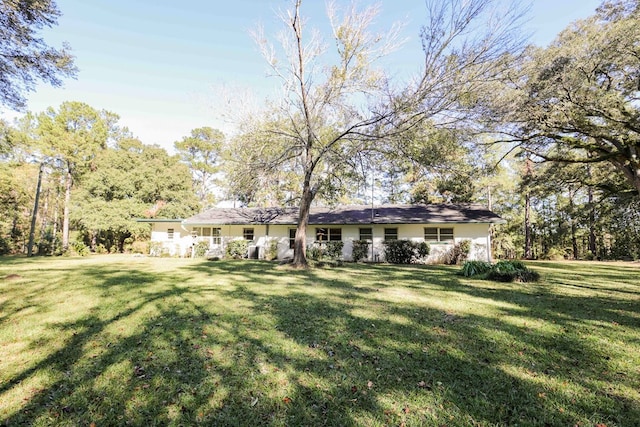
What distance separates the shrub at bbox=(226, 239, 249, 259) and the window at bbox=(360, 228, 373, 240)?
7.68m

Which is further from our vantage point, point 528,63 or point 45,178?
point 45,178

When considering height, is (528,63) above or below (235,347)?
above

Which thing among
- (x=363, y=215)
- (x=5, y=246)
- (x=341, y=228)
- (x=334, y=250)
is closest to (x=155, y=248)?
(x=5, y=246)

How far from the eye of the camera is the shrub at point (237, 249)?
63.3 feet

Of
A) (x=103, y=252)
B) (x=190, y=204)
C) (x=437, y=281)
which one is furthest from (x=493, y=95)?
(x=103, y=252)

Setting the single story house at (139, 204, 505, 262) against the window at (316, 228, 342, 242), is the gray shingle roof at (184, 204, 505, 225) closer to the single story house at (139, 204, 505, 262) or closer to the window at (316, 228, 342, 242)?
the single story house at (139, 204, 505, 262)

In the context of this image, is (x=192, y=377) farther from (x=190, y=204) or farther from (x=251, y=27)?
(x=190, y=204)

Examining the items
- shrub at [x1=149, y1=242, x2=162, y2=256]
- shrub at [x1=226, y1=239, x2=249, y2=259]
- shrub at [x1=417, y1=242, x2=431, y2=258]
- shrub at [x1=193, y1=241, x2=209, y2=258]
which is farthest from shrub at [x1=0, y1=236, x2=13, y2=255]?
shrub at [x1=417, y1=242, x2=431, y2=258]

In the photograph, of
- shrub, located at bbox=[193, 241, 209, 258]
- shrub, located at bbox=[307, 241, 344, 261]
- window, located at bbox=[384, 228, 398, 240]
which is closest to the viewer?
shrub, located at bbox=[307, 241, 344, 261]

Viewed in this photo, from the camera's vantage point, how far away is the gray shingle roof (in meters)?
17.3

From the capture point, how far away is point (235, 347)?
13.3 ft

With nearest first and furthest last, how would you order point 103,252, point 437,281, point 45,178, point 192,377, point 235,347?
point 192,377
point 235,347
point 437,281
point 103,252
point 45,178

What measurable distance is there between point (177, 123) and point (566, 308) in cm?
1730

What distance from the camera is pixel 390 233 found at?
18188 millimetres
